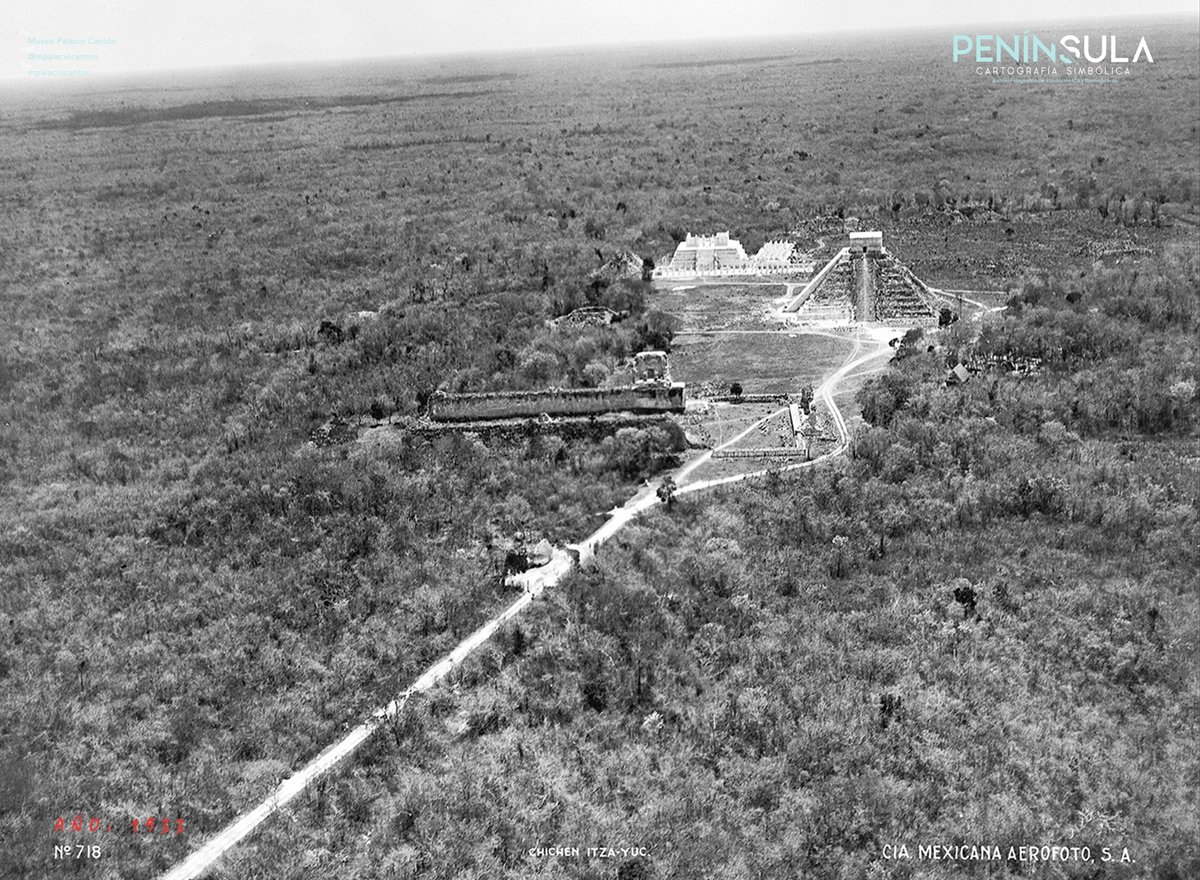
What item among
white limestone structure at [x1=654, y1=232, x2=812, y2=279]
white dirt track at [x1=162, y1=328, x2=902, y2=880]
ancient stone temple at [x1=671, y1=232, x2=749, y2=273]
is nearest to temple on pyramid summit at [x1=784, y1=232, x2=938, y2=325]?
white limestone structure at [x1=654, y1=232, x2=812, y2=279]

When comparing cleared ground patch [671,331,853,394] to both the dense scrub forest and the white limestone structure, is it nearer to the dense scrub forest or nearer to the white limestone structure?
the dense scrub forest

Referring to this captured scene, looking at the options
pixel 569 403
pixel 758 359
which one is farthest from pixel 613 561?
pixel 758 359

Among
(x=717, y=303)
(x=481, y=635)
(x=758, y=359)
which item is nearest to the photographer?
(x=481, y=635)

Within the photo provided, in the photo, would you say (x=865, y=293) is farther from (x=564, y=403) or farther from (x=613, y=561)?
(x=613, y=561)

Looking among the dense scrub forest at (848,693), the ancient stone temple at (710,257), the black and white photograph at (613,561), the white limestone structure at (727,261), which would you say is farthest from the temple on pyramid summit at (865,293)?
the dense scrub forest at (848,693)

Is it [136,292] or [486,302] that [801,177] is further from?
[136,292]

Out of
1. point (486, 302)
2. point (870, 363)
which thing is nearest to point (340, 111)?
point (486, 302)
